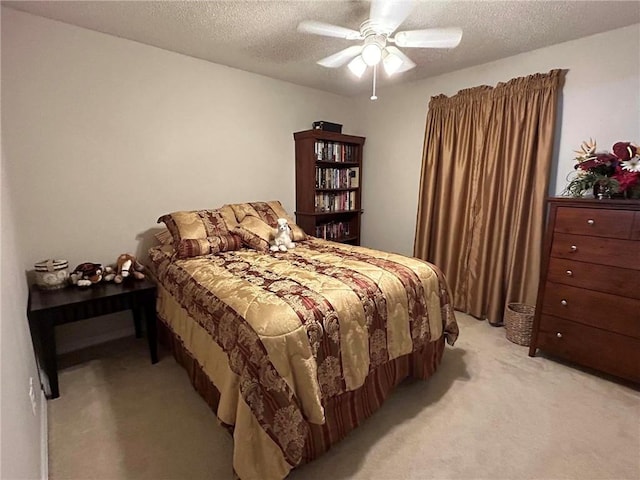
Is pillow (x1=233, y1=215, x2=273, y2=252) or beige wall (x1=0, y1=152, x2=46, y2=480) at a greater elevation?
pillow (x1=233, y1=215, x2=273, y2=252)

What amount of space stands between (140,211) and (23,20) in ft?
4.63

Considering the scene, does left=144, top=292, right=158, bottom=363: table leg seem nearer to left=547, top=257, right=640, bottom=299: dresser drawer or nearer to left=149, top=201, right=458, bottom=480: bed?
left=149, top=201, right=458, bottom=480: bed

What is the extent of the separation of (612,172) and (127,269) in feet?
11.5

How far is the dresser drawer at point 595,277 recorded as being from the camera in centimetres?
199

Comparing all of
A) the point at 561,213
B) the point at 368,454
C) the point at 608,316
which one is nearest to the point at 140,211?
the point at 368,454


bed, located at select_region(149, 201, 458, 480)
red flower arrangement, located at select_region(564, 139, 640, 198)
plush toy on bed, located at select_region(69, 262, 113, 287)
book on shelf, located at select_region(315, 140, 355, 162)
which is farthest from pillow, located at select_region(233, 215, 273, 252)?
red flower arrangement, located at select_region(564, 139, 640, 198)

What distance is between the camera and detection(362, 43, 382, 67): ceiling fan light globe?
1871mm

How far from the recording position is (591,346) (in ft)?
7.09

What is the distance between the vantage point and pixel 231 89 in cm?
314

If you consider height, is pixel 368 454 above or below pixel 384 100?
below

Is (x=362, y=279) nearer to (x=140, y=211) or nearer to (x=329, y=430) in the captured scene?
(x=329, y=430)

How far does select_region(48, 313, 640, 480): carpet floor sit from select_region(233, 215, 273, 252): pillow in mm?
1040

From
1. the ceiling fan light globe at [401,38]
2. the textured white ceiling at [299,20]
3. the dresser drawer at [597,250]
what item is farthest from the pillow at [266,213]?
the dresser drawer at [597,250]

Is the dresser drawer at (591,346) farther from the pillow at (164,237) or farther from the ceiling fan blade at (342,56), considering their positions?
the pillow at (164,237)
